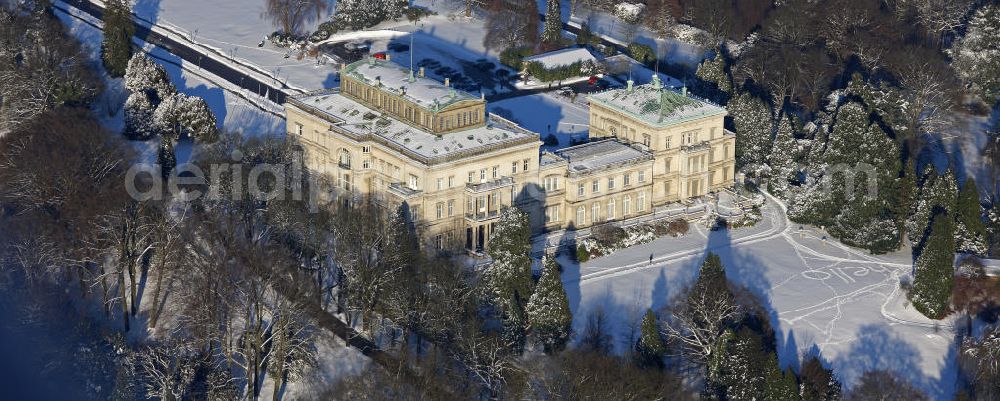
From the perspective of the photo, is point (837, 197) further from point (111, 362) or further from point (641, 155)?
point (111, 362)

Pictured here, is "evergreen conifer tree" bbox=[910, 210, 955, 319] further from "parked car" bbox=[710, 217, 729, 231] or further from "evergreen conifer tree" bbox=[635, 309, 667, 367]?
"evergreen conifer tree" bbox=[635, 309, 667, 367]

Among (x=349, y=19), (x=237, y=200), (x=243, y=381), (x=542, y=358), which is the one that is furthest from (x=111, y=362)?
(x=349, y=19)

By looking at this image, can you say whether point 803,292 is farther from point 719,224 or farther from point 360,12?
point 360,12

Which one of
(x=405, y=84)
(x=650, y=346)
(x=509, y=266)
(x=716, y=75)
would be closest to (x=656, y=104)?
(x=405, y=84)

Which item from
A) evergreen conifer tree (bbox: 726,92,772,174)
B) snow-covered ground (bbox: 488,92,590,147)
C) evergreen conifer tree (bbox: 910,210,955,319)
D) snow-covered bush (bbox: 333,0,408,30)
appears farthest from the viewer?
snow-covered bush (bbox: 333,0,408,30)

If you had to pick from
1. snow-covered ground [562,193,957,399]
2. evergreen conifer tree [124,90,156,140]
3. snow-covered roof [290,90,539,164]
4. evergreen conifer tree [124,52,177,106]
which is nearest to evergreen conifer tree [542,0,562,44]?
evergreen conifer tree [124,52,177,106]

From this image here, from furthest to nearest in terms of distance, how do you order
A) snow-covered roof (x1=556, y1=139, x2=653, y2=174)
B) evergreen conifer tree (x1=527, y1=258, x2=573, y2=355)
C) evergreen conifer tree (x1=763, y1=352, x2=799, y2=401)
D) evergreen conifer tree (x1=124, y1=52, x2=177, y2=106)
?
1. evergreen conifer tree (x1=124, y1=52, x2=177, y2=106)
2. snow-covered roof (x1=556, y1=139, x2=653, y2=174)
3. evergreen conifer tree (x1=527, y1=258, x2=573, y2=355)
4. evergreen conifer tree (x1=763, y1=352, x2=799, y2=401)

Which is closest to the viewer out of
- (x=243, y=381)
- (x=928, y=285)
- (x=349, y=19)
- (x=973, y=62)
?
(x=243, y=381)

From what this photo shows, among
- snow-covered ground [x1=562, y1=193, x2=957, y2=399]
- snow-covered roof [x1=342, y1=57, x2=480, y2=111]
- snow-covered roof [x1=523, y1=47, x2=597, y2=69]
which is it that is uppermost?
snow-covered roof [x1=342, y1=57, x2=480, y2=111]
